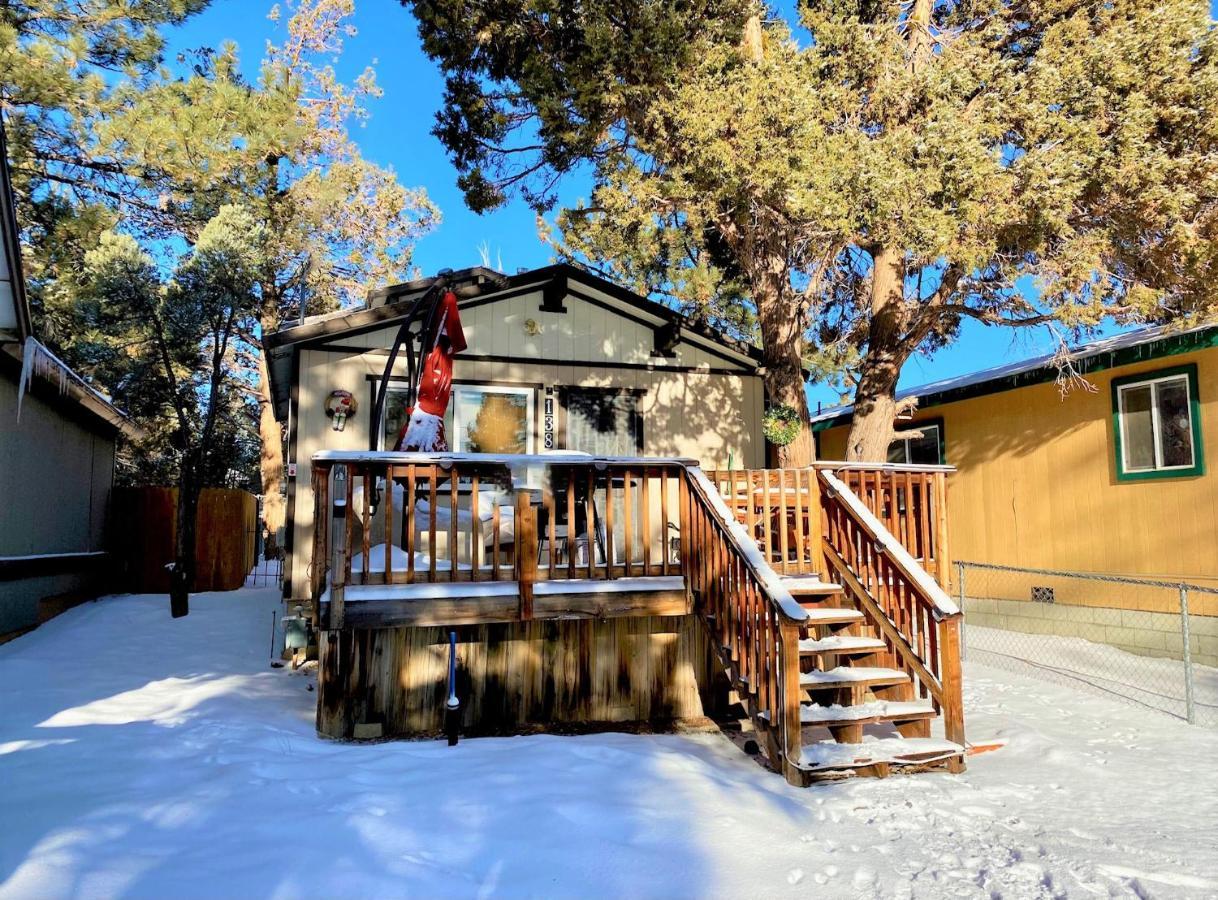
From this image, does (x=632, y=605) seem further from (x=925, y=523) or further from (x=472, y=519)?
(x=925, y=523)

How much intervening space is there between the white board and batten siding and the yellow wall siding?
352 centimetres

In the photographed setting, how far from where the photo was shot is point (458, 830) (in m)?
3.15

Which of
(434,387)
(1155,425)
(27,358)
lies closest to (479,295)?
(434,387)

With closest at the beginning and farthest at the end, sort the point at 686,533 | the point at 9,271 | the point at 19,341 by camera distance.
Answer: the point at 686,533 < the point at 9,271 < the point at 19,341

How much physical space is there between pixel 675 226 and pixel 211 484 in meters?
15.8

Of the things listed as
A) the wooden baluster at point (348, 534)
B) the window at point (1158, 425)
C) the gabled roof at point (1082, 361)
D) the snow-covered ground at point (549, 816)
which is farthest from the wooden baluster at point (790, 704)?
the window at point (1158, 425)

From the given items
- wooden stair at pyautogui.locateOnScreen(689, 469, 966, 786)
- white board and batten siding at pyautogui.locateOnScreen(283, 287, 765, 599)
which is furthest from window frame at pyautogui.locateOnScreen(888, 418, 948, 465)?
wooden stair at pyautogui.locateOnScreen(689, 469, 966, 786)

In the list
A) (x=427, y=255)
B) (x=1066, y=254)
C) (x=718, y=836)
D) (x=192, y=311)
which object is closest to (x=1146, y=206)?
(x=1066, y=254)

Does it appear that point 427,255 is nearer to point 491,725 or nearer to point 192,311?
point 192,311

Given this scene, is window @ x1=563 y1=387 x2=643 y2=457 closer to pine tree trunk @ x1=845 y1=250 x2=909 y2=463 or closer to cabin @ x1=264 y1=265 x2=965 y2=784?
cabin @ x1=264 y1=265 x2=965 y2=784

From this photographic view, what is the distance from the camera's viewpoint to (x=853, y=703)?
4.99 m

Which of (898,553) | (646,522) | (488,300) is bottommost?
(898,553)

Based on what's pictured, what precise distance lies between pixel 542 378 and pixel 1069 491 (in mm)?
6411

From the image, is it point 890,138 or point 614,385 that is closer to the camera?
point 890,138
